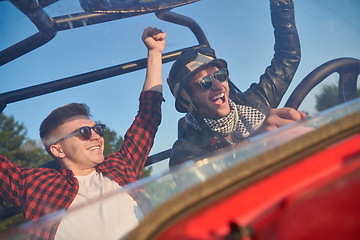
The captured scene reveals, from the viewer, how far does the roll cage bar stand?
1300mm

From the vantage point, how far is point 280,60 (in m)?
1.20

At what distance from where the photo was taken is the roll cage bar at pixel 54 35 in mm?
1300

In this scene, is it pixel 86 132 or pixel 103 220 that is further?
pixel 86 132

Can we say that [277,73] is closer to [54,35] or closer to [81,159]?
[81,159]

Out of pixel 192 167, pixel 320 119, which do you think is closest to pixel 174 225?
pixel 192 167

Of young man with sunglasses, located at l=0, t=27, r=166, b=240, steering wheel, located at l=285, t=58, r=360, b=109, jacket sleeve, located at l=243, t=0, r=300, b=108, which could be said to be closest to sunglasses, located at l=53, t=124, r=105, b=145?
young man with sunglasses, located at l=0, t=27, r=166, b=240

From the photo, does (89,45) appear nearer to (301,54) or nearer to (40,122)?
(40,122)

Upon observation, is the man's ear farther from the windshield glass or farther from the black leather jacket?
the black leather jacket

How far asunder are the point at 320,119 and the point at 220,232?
0.40 metres

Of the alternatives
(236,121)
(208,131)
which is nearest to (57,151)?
(208,131)

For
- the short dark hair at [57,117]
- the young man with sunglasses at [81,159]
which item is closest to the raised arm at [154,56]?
the young man with sunglasses at [81,159]

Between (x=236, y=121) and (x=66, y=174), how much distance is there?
0.71 metres

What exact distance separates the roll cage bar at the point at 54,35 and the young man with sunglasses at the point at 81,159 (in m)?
0.09

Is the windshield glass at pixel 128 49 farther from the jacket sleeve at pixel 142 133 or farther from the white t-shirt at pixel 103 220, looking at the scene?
the white t-shirt at pixel 103 220
